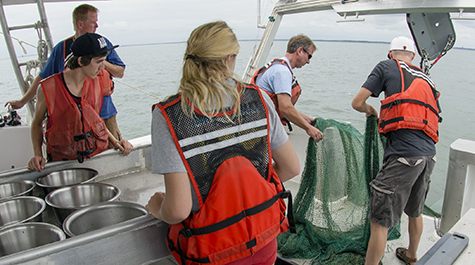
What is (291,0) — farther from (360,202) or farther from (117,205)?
(117,205)

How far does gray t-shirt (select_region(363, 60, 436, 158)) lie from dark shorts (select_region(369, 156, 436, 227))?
0.17 feet

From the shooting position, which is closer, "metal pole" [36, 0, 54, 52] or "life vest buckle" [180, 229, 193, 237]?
"life vest buckle" [180, 229, 193, 237]

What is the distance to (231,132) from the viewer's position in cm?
129

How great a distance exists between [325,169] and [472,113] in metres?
19.3

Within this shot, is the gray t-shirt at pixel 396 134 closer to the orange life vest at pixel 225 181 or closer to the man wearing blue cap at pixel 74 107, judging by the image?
the orange life vest at pixel 225 181

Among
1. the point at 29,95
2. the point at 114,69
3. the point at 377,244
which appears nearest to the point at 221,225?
the point at 377,244

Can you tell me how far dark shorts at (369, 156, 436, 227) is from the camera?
2.47 m

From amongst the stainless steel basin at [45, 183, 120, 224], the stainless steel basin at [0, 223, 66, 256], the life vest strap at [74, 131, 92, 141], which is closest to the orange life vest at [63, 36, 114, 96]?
the life vest strap at [74, 131, 92, 141]

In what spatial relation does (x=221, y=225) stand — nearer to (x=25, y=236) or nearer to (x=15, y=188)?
(x=25, y=236)

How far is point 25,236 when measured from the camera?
1.73 meters

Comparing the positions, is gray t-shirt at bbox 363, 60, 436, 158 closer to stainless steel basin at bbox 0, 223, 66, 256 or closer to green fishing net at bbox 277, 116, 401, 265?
green fishing net at bbox 277, 116, 401, 265

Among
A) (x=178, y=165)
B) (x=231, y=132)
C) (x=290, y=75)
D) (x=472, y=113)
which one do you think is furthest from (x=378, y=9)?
(x=472, y=113)

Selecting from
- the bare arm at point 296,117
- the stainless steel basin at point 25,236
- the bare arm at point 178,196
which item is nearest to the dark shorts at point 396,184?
the bare arm at point 296,117

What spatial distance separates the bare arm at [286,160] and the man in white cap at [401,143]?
4.26 feet
